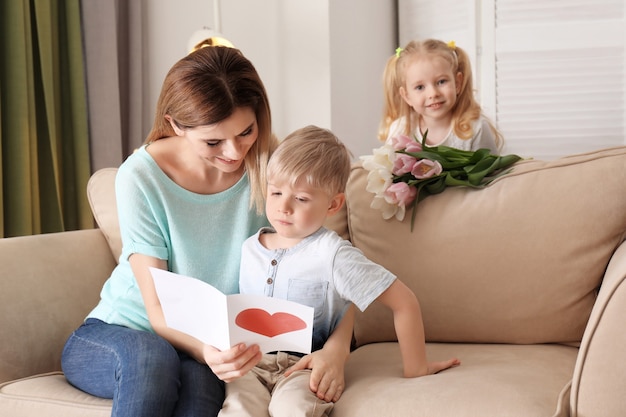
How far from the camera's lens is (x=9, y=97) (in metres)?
3.09

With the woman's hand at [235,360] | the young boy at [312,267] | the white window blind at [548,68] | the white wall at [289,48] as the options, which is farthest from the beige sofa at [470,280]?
the white window blind at [548,68]

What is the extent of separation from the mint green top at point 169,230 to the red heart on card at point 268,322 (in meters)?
0.43

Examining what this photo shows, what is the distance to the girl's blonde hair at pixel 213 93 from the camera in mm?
1559

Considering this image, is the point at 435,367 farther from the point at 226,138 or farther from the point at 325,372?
the point at 226,138

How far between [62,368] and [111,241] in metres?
0.43

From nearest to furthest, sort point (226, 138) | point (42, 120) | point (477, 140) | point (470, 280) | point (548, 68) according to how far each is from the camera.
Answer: point (226, 138)
point (470, 280)
point (477, 140)
point (42, 120)
point (548, 68)

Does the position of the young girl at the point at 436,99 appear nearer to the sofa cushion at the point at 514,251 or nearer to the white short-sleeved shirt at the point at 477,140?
the white short-sleeved shirt at the point at 477,140

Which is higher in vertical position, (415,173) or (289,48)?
(289,48)

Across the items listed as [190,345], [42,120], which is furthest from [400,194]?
[42,120]

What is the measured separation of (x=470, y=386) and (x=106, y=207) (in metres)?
1.12

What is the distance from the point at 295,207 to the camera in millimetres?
1547

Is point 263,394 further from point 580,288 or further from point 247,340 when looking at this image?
point 580,288

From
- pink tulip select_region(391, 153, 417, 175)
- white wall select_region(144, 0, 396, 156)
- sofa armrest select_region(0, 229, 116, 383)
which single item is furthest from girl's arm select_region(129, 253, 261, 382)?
white wall select_region(144, 0, 396, 156)

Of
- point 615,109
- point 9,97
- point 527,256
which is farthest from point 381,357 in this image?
point 615,109
